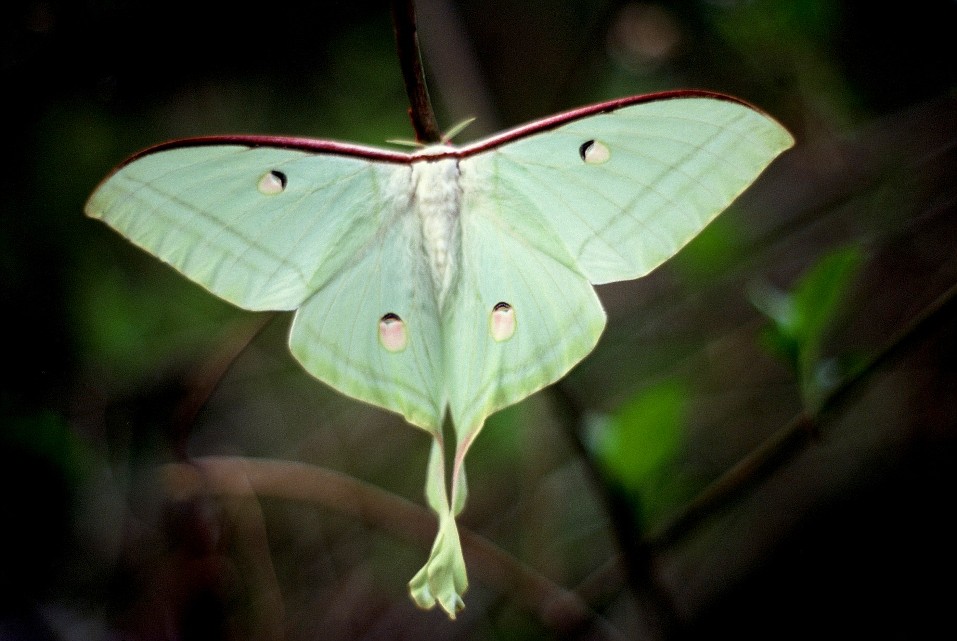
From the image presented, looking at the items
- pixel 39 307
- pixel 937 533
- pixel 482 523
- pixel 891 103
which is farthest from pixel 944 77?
pixel 39 307

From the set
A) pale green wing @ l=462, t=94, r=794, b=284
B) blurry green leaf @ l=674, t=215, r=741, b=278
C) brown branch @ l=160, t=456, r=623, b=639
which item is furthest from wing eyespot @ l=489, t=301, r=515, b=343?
blurry green leaf @ l=674, t=215, r=741, b=278

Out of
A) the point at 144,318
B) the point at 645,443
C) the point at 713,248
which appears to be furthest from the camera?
the point at 144,318

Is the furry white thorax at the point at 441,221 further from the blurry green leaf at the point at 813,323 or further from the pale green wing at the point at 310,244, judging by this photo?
the blurry green leaf at the point at 813,323

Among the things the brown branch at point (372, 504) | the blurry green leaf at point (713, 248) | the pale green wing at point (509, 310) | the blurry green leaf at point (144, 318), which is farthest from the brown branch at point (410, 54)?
the blurry green leaf at point (144, 318)

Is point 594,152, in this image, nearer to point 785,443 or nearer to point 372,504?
point 785,443

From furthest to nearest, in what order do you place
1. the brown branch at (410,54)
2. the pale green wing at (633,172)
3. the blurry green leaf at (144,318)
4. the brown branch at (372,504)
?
the blurry green leaf at (144,318) < the brown branch at (372,504) < the pale green wing at (633,172) < the brown branch at (410,54)

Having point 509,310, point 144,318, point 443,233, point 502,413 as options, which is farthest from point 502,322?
point 144,318

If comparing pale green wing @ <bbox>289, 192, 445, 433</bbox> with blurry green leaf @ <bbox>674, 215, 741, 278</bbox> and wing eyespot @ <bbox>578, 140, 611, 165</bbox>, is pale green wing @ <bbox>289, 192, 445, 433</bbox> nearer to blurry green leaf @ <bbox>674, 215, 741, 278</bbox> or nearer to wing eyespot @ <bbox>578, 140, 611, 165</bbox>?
wing eyespot @ <bbox>578, 140, 611, 165</bbox>
